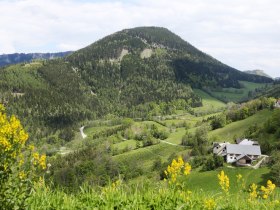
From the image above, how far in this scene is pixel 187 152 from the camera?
141m

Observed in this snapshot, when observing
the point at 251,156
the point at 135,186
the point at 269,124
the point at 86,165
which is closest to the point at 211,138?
the point at 269,124

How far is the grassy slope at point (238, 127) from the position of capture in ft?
493

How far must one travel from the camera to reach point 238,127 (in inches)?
6127

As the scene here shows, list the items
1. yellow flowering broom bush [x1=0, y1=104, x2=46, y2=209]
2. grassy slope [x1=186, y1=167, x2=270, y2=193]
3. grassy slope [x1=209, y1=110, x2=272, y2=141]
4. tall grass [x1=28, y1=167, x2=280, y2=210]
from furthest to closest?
grassy slope [x1=209, y1=110, x2=272, y2=141] → grassy slope [x1=186, y1=167, x2=270, y2=193] → tall grass [x1=28, y1=167, x2=280, y2=210] → yellow flowering broom bush [x1=0, y1=104, x2=46, y2=209]

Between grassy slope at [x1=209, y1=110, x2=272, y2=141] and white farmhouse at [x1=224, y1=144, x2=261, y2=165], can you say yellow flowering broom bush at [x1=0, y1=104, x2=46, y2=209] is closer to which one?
white farmhouse at [x1=224, y1=144, x2=261, y2=165]

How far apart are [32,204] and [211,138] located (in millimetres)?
148549

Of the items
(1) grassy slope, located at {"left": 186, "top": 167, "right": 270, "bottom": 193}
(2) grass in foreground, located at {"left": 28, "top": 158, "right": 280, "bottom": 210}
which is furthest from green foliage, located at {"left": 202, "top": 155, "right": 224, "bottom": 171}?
(2) grass in foreground, located at {"left": 28, "top": 158, "right": 280, "bottom": 210}

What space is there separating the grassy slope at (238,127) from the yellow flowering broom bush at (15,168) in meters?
147

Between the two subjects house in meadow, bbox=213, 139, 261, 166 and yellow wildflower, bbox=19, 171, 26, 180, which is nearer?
yellow wildflower, bbox=19, 171, 26, 180

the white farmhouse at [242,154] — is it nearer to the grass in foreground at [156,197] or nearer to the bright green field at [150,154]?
the bright green field at [150,154]

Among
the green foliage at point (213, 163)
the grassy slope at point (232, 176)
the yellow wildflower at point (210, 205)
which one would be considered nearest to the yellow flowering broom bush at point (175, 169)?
the yellow wildflower at point (210, 205)

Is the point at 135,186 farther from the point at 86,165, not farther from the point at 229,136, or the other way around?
the point at 229,136

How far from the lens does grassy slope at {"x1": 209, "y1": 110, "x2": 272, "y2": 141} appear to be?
493 feet

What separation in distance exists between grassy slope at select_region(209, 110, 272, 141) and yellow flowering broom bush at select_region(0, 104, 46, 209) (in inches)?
5801
